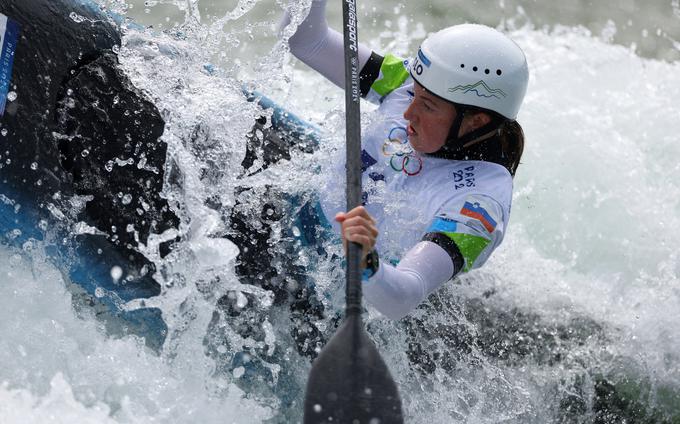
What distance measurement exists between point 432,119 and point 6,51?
1.33 m

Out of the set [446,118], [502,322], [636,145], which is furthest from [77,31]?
[636,145]

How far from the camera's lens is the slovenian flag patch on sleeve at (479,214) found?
262 centimetres

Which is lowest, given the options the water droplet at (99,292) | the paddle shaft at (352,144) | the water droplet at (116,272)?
the water droplet at (99,292)

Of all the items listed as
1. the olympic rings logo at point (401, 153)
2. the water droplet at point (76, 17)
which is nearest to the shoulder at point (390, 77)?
the olympic rings logo at point (401, 153)

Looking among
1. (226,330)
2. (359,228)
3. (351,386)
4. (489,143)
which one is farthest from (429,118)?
(351,386)

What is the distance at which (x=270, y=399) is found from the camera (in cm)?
279

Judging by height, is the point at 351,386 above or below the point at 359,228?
below

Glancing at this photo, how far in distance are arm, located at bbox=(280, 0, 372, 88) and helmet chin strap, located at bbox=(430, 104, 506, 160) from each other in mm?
498

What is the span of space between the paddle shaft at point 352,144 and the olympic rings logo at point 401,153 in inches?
10.0

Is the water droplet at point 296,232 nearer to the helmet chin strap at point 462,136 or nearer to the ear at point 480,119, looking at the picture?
the helmet chin strap at point 462,136

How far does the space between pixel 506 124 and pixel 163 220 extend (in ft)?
3.78

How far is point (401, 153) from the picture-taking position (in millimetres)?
2926

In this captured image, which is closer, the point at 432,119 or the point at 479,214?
the point at 479,214

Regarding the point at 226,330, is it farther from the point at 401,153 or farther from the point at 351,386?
the point at 401,153
